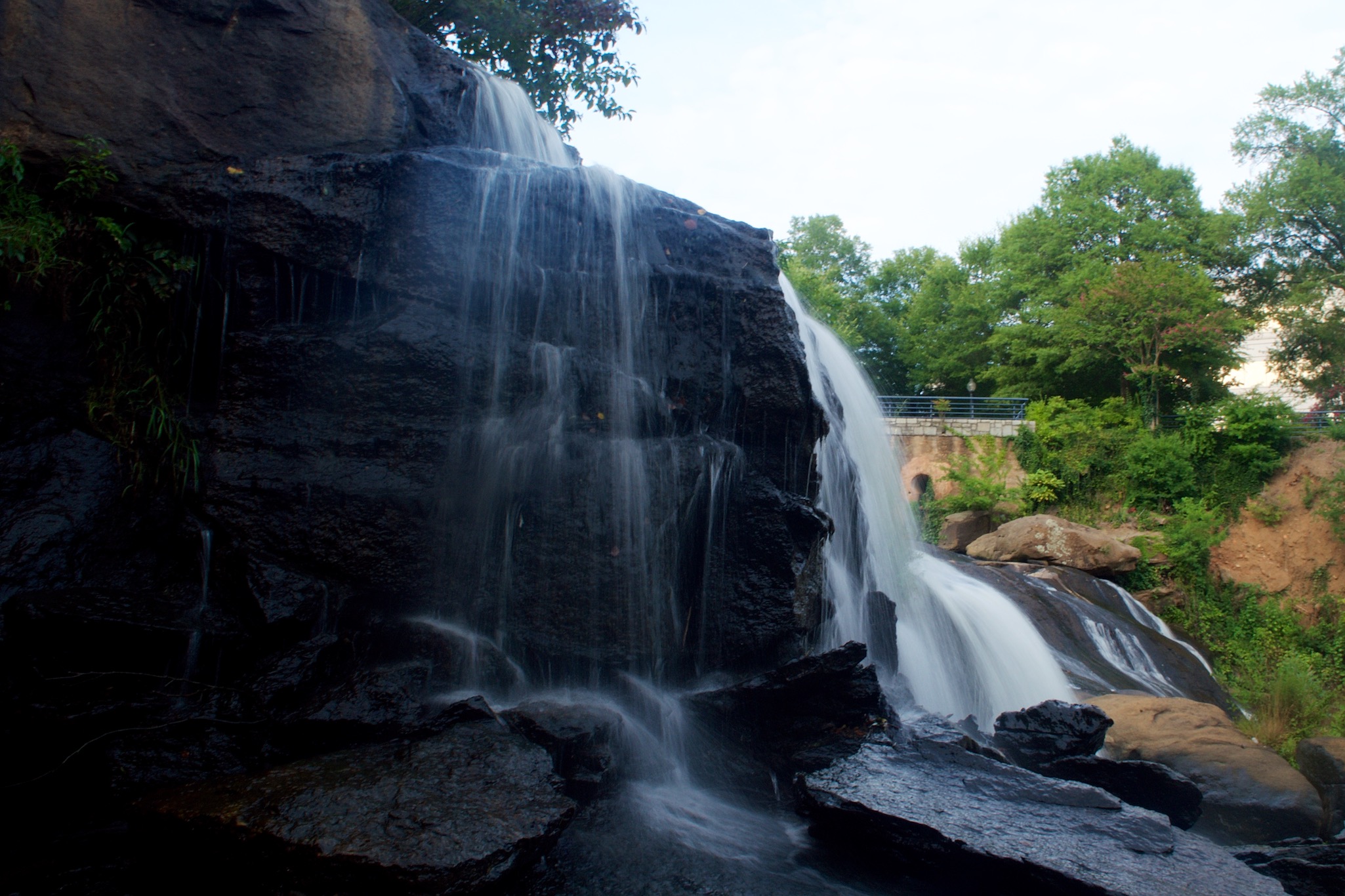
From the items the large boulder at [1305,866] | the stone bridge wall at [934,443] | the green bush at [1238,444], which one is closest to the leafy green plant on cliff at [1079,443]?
the stone bridge wall at [934,443]

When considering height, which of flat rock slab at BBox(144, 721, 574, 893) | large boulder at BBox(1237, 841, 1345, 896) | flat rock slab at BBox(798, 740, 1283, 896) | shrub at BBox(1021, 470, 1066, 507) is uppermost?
shrub at BBox(1021, 470, 1066, 507)

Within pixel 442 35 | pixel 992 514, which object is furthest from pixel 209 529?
pixel 992 514

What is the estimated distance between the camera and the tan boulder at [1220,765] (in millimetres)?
6242

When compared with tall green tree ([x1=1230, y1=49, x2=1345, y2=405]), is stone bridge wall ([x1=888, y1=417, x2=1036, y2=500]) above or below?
below

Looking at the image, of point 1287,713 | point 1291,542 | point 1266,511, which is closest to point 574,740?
point 1287,713

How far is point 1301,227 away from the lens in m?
23.5

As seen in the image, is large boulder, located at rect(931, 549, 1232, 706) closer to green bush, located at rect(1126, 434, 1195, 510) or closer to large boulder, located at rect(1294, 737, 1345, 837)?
large boulder, located at rect(1294, 737, 1345, 837)

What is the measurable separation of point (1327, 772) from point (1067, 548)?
6.84 meters

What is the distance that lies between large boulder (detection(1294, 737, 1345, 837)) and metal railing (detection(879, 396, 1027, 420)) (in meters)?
16.5

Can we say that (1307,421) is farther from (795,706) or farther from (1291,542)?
(795,706)

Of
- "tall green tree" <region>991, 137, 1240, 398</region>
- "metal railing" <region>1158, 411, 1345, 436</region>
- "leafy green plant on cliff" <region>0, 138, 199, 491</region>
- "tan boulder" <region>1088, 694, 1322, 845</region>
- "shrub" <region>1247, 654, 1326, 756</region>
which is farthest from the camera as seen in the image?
"tall green tree" <region>991, 137, 1240, 398</region>

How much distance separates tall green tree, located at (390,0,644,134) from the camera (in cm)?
970

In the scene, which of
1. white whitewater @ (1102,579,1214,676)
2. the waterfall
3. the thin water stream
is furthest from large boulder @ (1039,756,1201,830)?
white whitewater @ (1102,579,1214,676)

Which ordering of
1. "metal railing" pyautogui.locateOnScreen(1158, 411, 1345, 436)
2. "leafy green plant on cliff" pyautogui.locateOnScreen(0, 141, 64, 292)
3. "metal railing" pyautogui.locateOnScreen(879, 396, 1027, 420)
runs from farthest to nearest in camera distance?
"metal railing" pyautogui.locateOnScreen(879, 396, 1027, 420) < "metal railing" pyautogui.locateOnScreen(1158, 411, 1345, 436) < "leafy green plant on cliff" pyautogui.locateOnScreen(0, 141, 64, 292)
